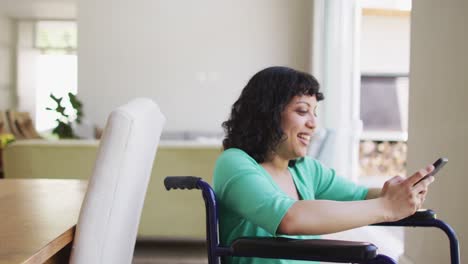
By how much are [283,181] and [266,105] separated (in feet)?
0.64

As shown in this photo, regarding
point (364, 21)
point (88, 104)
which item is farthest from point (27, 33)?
point (364, 21)

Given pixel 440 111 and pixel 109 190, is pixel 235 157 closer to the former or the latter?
pixel 109 190

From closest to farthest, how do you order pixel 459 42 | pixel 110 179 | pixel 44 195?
pixel 110 179
pixel 44 195
pixel 459 42

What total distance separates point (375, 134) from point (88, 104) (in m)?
3.96

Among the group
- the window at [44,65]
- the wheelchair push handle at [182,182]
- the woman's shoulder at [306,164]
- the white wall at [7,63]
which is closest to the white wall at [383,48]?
the window at [44,65]

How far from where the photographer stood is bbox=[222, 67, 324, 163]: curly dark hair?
1261mm

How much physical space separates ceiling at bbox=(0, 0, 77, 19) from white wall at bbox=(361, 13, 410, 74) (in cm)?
410

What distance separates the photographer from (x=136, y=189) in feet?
3.52

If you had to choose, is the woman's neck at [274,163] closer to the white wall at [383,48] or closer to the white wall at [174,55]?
the white wall at [174,55]

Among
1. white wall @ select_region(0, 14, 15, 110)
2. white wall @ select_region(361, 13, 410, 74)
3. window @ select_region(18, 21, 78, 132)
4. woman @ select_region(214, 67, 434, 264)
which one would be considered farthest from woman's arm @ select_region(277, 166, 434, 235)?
white wall @ select_region(0, 14, 15, 110)

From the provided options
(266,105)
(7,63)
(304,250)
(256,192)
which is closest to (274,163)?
(266,105)

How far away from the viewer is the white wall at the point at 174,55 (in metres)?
6.75

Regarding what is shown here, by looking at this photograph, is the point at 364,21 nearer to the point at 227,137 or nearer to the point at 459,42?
the point at 459,42

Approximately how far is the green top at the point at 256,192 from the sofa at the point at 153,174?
6.71 feet
